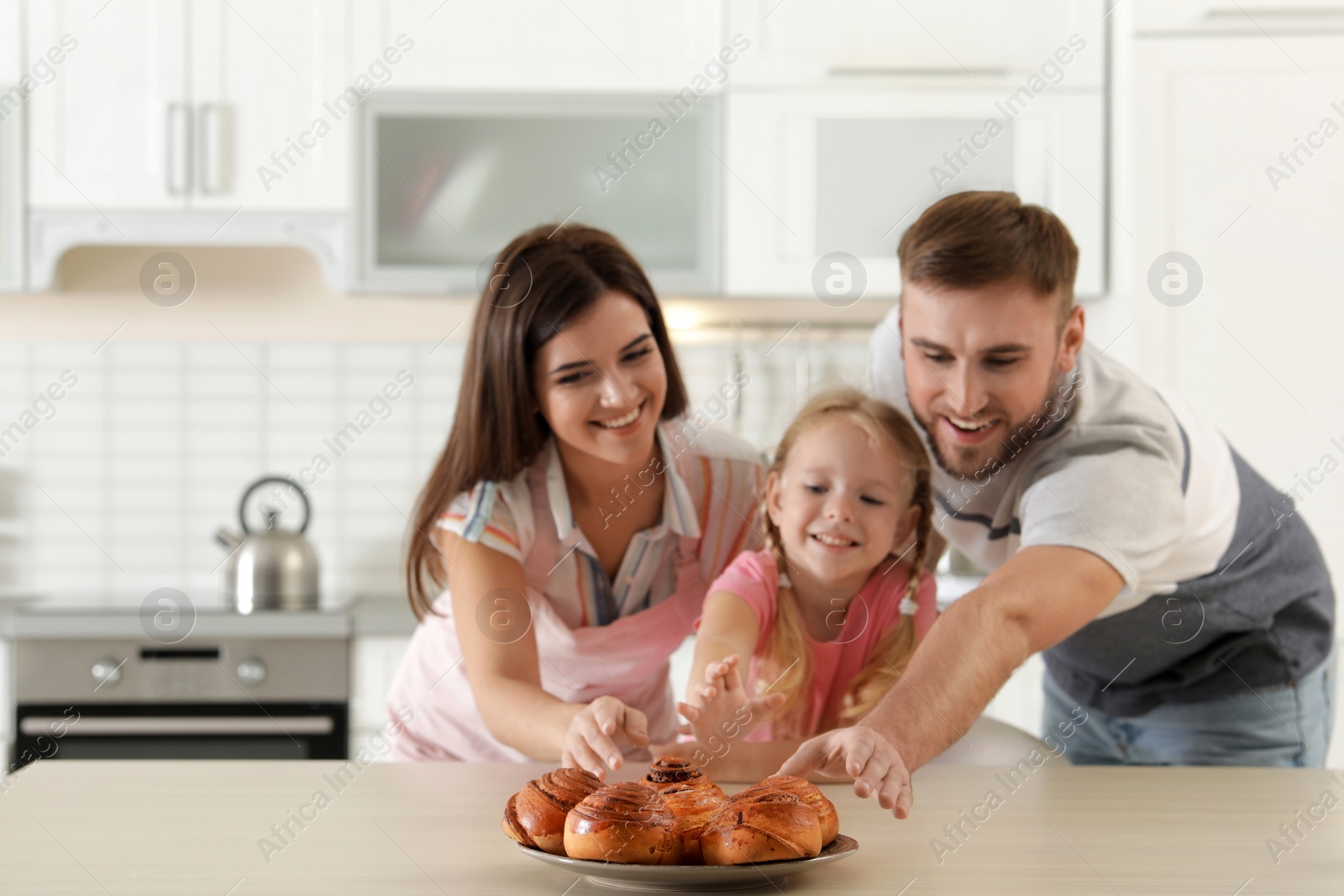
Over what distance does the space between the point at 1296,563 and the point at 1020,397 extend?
585 millimetres

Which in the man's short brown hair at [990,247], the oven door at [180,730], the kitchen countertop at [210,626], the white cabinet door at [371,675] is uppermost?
the man's short brown hair at [990,247]

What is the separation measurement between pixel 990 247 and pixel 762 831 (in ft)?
1.98

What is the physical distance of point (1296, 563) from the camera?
1369 millimetres

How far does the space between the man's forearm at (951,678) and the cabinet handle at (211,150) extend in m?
1.74

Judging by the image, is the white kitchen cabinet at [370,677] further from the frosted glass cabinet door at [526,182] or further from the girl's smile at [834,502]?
the girl's smile at [834,502]

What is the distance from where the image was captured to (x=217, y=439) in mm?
2439

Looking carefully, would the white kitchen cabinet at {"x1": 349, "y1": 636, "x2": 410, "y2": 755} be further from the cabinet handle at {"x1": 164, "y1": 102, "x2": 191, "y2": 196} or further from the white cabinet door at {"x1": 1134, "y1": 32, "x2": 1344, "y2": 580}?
the white cabinet door at {"x1": 1134, "y1": 32, "x2": 1344, "y2": 580}

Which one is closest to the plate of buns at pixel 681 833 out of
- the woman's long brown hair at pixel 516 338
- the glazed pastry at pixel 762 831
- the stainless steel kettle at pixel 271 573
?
the glazed pastry at pixel 762 831

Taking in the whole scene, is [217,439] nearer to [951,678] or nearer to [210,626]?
[210,626]

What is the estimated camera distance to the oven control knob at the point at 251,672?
1.94 meters

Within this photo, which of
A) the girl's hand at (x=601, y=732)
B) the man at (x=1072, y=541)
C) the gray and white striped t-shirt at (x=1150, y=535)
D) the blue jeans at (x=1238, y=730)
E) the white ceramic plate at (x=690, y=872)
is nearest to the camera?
the white ceramic plate at (x=690, y=872)

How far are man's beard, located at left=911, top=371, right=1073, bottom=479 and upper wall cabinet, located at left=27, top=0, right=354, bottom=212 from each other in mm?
1494

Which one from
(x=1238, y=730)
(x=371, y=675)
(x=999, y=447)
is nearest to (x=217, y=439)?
(x=371, y=675)

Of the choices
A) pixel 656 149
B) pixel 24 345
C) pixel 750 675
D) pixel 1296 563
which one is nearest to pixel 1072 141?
pixel 656 149
